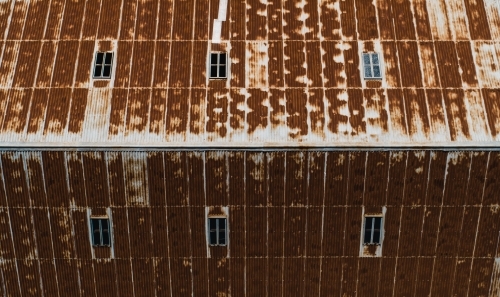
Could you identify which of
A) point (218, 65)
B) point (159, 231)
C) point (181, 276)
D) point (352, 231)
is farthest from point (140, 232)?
point (352, 231)

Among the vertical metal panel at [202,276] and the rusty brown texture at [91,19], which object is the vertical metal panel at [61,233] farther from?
the rusty brown texture at [91,19]

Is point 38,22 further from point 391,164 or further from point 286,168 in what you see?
point 391,164

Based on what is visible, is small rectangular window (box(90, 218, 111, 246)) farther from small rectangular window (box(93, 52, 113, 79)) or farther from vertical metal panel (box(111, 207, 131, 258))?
small rectangular window (box(93, 52, 113, 79))

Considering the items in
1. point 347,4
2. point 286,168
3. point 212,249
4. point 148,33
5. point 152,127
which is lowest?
point 212,249

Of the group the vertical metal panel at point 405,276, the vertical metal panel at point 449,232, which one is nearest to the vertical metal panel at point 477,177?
the vertical metal panel at point 449,232

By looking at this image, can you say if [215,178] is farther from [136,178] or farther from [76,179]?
[76,179]

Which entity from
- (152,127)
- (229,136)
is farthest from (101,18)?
(229,136)

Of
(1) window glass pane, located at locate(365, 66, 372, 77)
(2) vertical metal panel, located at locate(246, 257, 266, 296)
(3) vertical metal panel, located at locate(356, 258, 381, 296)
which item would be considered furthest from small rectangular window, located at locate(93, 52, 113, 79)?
(3) vertical metal panel, located at locate(356, 258, 381, 296)
